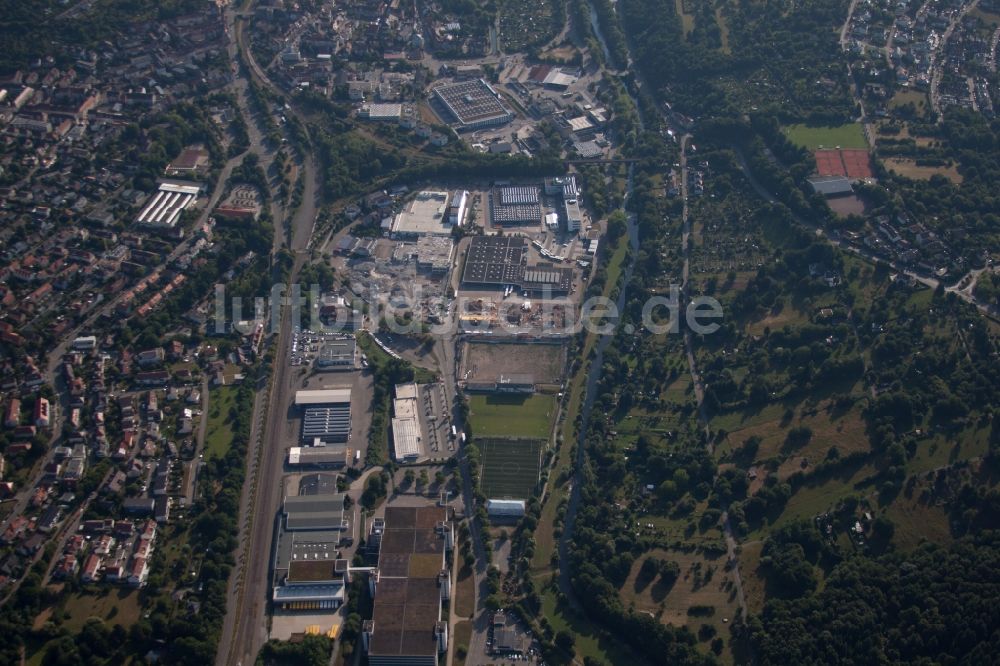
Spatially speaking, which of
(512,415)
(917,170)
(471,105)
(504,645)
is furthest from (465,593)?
(917,170)

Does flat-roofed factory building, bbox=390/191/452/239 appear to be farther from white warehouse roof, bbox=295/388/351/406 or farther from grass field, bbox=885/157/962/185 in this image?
grass field, bbox=885/157/962/185

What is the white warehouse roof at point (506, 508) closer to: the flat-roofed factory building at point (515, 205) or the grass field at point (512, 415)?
the grass field at point (512, 415)

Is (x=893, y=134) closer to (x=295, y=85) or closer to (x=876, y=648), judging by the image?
(x=876, y=648)

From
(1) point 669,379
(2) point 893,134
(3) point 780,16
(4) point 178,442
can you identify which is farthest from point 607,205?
(4) point 178,442

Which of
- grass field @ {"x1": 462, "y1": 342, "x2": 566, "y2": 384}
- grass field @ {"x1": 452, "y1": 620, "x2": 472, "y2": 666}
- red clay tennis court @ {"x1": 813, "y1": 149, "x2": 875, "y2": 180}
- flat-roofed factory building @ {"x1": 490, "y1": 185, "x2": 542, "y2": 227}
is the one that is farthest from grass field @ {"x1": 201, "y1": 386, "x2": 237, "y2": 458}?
red clay tennis court @ {"x1": 813, "y1": 149, "x2": 875, "y2": 180}

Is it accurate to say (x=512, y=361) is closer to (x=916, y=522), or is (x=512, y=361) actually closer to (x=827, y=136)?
(x=916, y=522)

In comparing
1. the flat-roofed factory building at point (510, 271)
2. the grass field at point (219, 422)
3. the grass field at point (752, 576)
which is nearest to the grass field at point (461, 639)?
the grass field at point (752, 576)
